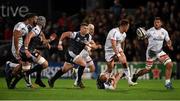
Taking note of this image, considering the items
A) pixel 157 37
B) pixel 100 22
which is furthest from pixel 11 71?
pixel 100 22

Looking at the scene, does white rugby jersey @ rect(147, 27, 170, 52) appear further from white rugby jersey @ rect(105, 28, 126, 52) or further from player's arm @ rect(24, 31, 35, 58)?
player's arm @ rect(24, 31, 35, 58)

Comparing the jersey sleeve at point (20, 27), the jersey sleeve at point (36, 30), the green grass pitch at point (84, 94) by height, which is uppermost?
the jersey sleeve at point (20, 27)

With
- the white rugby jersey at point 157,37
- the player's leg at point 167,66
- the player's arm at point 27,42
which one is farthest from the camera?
the white rugby jersey at point 157,37

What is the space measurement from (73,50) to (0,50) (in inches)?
404

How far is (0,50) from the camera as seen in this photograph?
28.3m

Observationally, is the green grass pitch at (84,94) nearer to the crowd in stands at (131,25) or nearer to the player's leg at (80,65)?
the player's leg at (80,65)

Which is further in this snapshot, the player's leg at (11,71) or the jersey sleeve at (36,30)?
the player's leg at (11,71)

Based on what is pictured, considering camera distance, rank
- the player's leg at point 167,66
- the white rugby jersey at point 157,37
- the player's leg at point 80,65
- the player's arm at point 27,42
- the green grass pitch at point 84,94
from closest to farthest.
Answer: the green grass pitch at point 84,94 → the player's arm at point 27,42 → the player's leg at point 80,65 → the player's leg at point 167,66 → the white rugby jersey at point 157,37

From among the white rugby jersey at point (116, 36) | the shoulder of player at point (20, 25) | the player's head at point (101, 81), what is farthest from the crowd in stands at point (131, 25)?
the shoulder of player at point (20, 25)

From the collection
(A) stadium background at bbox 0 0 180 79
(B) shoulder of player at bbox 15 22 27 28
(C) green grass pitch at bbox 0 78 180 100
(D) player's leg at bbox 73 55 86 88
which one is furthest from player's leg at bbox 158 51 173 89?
(A) stadium background at bbox 0 0 180 79

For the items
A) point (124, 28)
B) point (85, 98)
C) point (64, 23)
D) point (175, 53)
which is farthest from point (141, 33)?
point (64, 23)

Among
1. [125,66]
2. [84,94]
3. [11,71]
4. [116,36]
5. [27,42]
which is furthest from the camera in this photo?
[11,71]

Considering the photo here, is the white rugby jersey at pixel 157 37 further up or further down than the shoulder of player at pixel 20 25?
further down

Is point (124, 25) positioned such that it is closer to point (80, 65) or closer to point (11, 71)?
point (80, 65)
